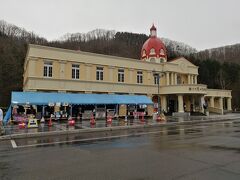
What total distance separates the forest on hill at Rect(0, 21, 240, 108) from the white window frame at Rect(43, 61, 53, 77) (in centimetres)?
2557

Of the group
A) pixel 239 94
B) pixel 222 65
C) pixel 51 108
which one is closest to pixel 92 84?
pixel 51 108

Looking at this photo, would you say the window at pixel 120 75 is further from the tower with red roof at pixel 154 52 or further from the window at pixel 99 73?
the tower with red roof at pixel 154 52

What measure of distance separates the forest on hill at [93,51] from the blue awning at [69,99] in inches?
1072

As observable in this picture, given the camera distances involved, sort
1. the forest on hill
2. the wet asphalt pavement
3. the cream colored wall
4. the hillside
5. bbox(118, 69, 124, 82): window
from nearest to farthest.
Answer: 1. the wet asphalt pavement
2. the cream colored wall
3. bbox(118, 69, 124, 82): window
4. the forest on hill
5. the hillside

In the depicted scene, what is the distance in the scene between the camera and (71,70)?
30516 millimetres

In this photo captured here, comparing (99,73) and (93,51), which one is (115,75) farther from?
(93,51)

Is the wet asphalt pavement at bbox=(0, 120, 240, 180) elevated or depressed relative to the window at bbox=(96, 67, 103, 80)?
depressed

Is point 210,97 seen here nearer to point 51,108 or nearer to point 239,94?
point 239,94

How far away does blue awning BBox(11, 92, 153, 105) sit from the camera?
23.4 meters

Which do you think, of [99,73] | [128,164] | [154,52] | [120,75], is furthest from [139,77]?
[128,164]

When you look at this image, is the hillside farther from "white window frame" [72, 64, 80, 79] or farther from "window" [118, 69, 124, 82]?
"white window frame" [72, 64, 80, 79]

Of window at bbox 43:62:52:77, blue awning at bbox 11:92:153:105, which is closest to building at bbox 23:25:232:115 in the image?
window at bbox 43:62:52:77

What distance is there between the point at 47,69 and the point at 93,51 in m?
45.1

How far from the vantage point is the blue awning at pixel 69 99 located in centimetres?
2344
